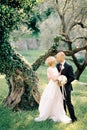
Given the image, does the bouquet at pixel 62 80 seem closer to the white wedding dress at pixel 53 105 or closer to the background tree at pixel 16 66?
the white wedding dress at pixel 53 105


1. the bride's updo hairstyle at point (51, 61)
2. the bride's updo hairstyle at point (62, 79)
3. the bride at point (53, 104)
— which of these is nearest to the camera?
the bride's updo hairstyle at point (62, 79)

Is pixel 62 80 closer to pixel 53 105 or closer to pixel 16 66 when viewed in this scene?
pixel 53 105

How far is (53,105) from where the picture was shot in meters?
14.7

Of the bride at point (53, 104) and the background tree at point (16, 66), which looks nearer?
the bride at point (53, 104)

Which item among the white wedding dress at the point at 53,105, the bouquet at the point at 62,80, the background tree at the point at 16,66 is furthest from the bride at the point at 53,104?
the background tree at the point at 16,66

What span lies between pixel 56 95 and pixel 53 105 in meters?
0.39

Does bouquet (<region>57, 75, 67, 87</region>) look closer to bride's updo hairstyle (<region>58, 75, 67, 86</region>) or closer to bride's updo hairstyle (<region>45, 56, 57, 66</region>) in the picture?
bride's updo hairstyle (<region>58, 75, 67, 86</region>)

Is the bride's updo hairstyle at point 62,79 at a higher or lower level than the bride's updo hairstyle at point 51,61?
lower

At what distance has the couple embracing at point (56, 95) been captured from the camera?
554 inches

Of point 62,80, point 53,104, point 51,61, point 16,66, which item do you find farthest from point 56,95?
point 16,66

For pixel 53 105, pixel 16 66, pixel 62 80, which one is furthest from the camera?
pixel 16 66

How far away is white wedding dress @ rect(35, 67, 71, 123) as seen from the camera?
14531mm

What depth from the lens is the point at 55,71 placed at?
14.3m

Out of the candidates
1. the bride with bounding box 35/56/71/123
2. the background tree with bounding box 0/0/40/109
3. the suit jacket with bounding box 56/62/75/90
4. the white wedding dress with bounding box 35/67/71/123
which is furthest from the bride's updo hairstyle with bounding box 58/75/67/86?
the background tree with bounding box 0/0/40/109
